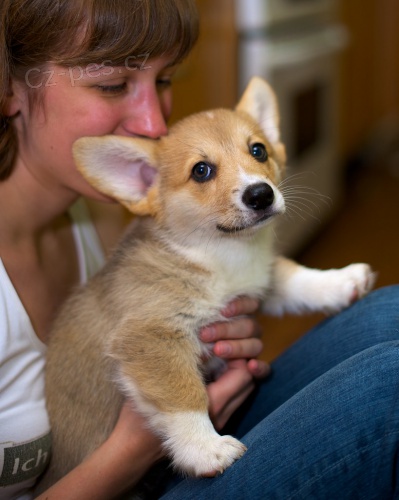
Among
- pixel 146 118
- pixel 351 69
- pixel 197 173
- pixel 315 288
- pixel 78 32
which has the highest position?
pixel 78 32

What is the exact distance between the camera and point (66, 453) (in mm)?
A: 1299

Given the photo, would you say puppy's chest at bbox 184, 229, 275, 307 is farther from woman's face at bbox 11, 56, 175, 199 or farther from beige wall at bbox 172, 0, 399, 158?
beige wall at bbox 172, 0, 399, 158

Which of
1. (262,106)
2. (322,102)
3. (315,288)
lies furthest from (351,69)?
(315,288)

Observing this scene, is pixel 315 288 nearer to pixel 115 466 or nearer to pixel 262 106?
pixel 262 106

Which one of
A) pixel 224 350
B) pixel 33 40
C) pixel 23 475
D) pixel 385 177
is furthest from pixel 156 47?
pixel 385 177

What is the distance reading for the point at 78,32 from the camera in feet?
4.02

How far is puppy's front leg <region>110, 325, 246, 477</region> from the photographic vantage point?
43.6 inches

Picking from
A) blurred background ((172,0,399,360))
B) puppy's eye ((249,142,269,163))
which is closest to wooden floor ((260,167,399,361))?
blurred background ((172,0,399,360))

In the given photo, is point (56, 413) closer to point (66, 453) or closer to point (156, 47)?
point (66, 453)

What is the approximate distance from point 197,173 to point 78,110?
0.28 m

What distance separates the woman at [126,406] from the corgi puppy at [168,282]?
51mm

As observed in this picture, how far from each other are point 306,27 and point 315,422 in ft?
9.36

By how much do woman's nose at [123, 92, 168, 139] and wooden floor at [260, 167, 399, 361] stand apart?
1509 mm

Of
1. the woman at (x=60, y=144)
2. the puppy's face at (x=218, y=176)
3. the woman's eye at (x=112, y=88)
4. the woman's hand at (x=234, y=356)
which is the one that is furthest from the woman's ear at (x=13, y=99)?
the woman's hand at (x=234, y=356)
